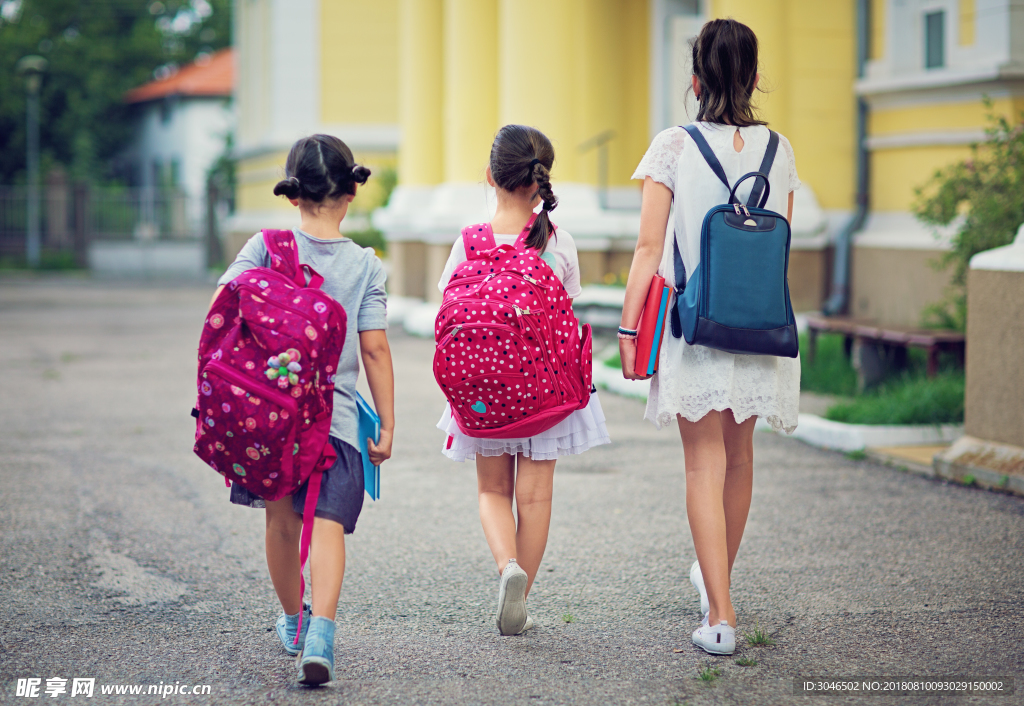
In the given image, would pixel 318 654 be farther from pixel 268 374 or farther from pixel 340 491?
pixel 268 374

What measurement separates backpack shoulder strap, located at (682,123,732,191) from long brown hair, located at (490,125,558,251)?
1.43ft

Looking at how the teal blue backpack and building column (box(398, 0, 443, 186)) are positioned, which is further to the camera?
building column (box(398, 0, 443, 186))

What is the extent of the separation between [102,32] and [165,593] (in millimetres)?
48624

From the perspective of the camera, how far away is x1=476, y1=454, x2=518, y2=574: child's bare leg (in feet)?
11.8

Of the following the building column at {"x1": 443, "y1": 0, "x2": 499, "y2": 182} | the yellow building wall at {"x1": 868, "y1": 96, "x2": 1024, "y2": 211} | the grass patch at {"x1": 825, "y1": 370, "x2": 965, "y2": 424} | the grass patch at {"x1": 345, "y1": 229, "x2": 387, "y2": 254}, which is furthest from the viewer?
the grass patch at {"x1": 345, "y1": 229, "x2": 387, "y2": 254}

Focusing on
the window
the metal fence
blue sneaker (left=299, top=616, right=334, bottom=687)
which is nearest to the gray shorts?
blue sneaker (left=299, top=616, right=334, bottom=687)

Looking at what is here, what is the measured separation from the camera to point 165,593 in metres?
4.16

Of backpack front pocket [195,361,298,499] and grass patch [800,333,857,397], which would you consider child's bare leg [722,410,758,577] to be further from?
grass patch [800,333,857,397]

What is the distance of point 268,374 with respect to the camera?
303 centimetres

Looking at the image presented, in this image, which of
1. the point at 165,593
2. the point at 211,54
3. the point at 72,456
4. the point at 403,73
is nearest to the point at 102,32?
the point at 211,54

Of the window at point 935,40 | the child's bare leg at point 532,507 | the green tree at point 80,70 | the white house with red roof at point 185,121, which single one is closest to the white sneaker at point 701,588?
the child's bare leg at point 532,507

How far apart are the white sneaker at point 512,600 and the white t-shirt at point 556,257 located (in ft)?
2.85

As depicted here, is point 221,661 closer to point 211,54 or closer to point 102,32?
point 102,32

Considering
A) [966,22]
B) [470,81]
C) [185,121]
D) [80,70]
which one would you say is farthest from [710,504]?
[80,70]
